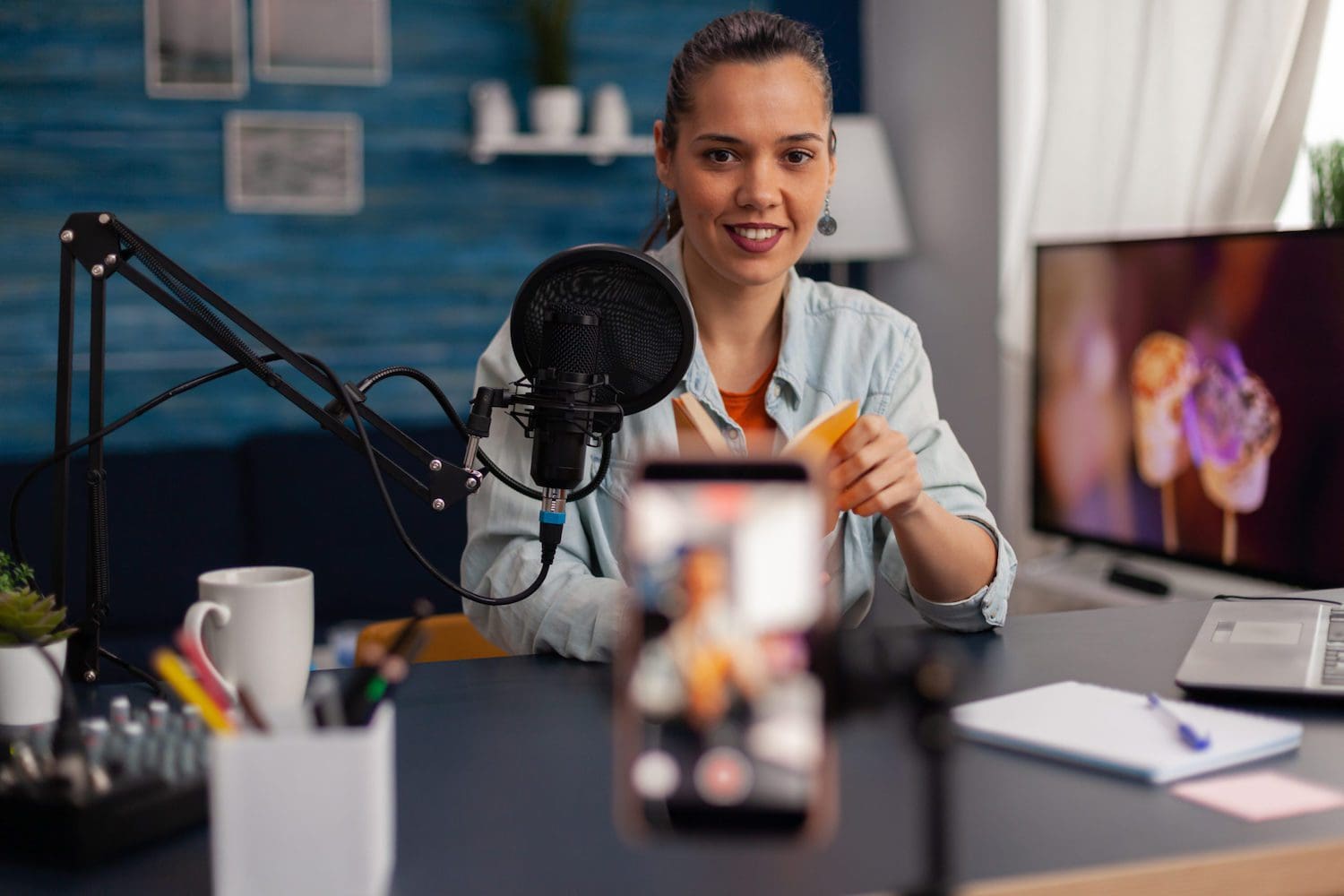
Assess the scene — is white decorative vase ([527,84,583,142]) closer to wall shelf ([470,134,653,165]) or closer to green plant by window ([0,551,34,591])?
wall shelf ([470,134,653,165])

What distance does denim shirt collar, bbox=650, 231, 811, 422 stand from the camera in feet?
5.13

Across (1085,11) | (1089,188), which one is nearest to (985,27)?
(1085,11)

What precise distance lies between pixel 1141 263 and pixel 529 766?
2203mm

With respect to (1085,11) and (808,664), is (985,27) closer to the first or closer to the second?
(1085,11)

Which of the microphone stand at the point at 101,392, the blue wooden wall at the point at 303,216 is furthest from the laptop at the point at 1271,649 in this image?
the blue wooden wall at the point at 303,216

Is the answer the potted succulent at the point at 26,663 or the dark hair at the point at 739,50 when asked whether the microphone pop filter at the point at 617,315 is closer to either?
the potted succulent at the point at 26,663

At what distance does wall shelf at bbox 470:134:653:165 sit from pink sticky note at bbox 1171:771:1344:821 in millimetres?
2996

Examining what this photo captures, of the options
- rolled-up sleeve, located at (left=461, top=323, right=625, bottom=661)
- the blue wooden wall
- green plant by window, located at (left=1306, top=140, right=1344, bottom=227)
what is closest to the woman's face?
rolled-up sleeve, located at (left=461, top=323, right=625, bottom=661)

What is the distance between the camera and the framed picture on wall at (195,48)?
3.41 m

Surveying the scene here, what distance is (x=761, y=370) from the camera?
164cm

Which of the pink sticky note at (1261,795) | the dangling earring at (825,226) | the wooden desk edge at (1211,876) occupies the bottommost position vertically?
the wooden desk edge at (1211,876)

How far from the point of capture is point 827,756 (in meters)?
0.47

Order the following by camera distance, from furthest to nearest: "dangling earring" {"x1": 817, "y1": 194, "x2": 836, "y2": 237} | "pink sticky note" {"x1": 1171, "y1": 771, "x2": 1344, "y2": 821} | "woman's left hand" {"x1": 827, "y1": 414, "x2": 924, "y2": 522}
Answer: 1. "dangling earring" {"x1": 817, "y1": 194, "x2": 836, "y2": 237}
2. "woman's left hand" {"x1": 827, "y1": 414, "x2": 924, "y2": 522}
3. "pink sticky note" {"x1": 1171, "y1": 771, "x2": 1344, "y2": 821}

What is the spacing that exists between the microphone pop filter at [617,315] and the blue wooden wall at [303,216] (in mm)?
2645
